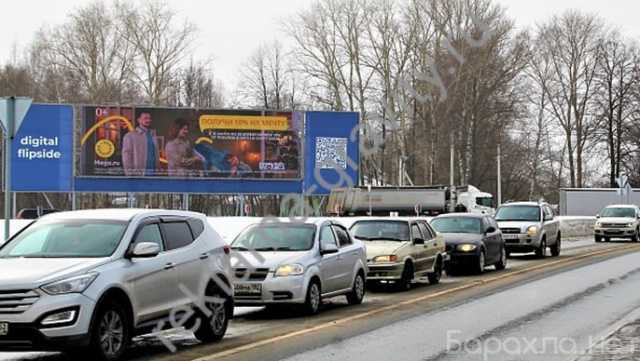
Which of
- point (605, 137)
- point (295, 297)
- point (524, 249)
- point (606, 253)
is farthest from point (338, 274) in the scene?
point (605, 137)

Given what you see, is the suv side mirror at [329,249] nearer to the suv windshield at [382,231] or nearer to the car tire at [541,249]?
the suv windshield at [382,231]

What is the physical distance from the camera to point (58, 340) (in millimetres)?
9117

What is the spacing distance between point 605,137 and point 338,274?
220ft

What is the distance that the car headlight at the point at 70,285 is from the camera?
9.23 m

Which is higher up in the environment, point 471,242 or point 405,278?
point 471,242

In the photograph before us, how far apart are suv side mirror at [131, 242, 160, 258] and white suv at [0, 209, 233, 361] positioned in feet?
0.04

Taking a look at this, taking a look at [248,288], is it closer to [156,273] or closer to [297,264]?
[297,264]

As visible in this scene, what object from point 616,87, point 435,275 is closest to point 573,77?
A: point 616,87

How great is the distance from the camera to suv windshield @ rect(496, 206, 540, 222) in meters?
30.1

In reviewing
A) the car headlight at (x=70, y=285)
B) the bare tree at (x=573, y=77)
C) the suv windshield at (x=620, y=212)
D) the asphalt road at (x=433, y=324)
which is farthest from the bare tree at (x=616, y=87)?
the car headlight at (x=70, y=285)

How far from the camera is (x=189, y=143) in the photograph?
1682 inches

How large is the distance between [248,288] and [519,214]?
17853 mm

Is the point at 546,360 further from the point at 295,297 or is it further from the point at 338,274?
the point at 338,274

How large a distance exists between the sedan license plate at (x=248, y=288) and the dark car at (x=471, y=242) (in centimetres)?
1019
